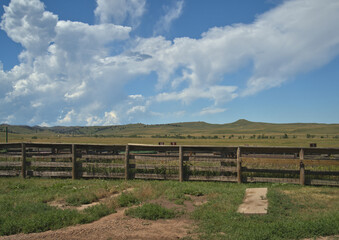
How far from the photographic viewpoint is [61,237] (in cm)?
581

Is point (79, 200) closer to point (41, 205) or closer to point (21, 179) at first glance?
point (41, 205)

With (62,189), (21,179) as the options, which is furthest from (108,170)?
(21,179)

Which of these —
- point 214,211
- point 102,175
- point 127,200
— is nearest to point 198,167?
point 102,175

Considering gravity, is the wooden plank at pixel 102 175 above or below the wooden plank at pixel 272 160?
below

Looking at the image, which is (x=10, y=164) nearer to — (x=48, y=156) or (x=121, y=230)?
(x=48, y=156)

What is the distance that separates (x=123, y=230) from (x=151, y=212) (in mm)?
1076

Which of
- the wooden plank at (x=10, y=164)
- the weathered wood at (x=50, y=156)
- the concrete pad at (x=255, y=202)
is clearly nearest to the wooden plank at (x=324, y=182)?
the concrete pad at (x=255, y=202)

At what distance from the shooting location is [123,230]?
6.18m

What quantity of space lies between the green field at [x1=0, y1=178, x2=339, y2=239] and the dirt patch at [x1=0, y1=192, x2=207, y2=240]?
0.24 meters

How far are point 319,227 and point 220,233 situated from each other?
1.90 m

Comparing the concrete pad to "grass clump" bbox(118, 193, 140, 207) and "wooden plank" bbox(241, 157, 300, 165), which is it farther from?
"grass clump" bbox(118, 193, 140, 207)

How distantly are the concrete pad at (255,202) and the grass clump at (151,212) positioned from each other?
1.72 m

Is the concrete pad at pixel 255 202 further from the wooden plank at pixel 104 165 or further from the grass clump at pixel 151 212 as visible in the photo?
the wooden plank at pixel 104 165

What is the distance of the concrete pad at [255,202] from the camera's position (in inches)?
287
